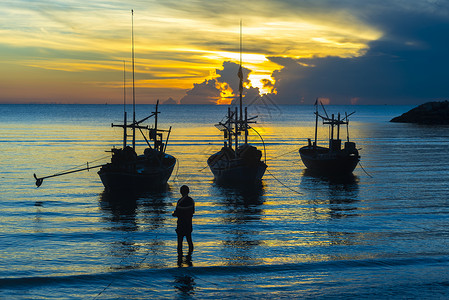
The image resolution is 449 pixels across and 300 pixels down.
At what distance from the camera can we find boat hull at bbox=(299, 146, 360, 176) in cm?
4796

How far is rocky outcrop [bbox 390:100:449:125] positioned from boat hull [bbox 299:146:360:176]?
135130 mm

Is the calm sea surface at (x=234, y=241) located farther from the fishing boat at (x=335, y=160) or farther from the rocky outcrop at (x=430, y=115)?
the rocky outcrop at (x=430, y=115)

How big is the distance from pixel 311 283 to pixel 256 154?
28491 mm

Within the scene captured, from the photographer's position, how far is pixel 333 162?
4856 cm

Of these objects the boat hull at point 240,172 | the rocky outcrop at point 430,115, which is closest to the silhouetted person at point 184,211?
the boat hull at point 240,172

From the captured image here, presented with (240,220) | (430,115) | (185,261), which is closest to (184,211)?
(185,261)

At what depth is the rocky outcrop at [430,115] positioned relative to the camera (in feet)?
559

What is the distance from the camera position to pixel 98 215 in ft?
91.6

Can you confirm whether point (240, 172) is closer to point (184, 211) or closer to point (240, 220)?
point (240, 220)

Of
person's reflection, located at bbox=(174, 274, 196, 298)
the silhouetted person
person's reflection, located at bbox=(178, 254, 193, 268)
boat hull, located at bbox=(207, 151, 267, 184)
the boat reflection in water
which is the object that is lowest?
the boat reflection in water

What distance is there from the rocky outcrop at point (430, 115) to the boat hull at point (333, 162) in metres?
135

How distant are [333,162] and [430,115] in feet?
473

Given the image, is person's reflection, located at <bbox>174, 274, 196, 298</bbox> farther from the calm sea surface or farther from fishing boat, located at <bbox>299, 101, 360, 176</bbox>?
fishing boat, located at <bbox>299, 101, 360, 176</bbox>

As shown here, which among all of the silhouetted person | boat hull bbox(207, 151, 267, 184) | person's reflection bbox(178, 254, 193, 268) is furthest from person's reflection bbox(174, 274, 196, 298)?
boat hull bbox(207, 151, 267, 184)
